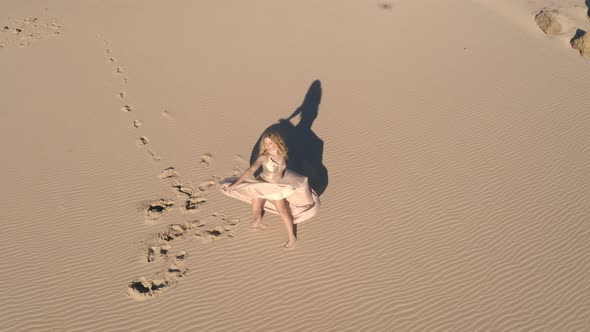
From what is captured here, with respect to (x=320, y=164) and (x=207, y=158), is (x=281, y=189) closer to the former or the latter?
(x=320, y=164)

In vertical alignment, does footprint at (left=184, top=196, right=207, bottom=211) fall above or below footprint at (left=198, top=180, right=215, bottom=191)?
below

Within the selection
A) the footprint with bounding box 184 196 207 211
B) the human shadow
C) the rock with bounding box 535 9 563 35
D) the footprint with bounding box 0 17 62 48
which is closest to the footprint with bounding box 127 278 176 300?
the footprint with bounding box 184 196 207 211

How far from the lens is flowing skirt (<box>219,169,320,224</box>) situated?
5262 mm

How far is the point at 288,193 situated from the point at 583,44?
9759mm

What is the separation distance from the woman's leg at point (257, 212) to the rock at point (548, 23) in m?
10.5

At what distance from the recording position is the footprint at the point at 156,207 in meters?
6.11

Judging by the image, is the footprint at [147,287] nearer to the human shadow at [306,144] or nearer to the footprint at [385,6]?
the human shadow at [306,144]

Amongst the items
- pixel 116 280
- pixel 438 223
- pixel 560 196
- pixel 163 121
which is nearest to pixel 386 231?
pixel 438 223

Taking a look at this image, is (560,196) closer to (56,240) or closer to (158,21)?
(56,240)

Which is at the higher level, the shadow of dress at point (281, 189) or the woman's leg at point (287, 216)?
the shadow of dress at point (281, 189)

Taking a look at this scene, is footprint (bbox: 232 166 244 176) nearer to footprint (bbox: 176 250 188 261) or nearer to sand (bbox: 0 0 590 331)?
sand (bbox: 0 0 590 331)

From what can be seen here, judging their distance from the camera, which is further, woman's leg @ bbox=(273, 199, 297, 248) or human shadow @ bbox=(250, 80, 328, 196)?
human shadow @ bbox=(250, 80, 328, 196)

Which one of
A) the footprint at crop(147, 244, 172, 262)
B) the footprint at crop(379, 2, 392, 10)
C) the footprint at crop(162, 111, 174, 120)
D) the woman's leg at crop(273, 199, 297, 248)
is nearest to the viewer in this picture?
the woman's leg at crop(273, 199, 297, 248)

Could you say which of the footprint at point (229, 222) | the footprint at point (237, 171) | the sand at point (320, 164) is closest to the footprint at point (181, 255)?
the sand at point (320, 164)
